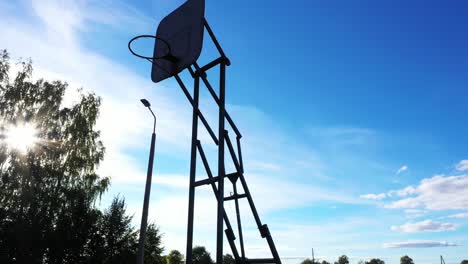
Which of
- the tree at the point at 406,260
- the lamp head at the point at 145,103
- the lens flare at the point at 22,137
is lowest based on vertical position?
the tree at the point at 406,260

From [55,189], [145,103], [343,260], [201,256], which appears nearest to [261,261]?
[145,103]

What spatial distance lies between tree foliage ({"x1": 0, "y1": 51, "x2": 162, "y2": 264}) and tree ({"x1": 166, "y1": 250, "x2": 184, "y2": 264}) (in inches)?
1844

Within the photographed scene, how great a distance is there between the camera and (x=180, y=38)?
6.45 metres

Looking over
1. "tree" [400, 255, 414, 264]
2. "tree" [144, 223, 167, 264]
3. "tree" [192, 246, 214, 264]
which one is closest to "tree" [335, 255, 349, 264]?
"tree" [400, 255, 414, 264]

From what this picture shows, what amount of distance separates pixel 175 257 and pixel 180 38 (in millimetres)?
70943

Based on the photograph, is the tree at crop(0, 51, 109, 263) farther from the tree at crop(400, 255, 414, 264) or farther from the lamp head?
the tree at crop(400, 255, 414, 264)

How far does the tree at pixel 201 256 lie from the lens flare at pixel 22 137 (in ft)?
170

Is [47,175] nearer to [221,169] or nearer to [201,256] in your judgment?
[221,169]

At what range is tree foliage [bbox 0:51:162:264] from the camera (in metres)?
16.9

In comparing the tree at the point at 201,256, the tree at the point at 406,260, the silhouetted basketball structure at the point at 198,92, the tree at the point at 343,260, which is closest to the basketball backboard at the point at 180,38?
the silhouetted basketball structure at the point at 198,92

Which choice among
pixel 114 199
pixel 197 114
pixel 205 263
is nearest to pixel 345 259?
pixel 205 263

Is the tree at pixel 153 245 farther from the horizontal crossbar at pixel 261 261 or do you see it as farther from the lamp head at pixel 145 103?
the horizontal crossbar at pixel 261 261

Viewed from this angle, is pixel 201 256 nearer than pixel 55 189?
No

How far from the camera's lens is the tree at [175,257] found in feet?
218
